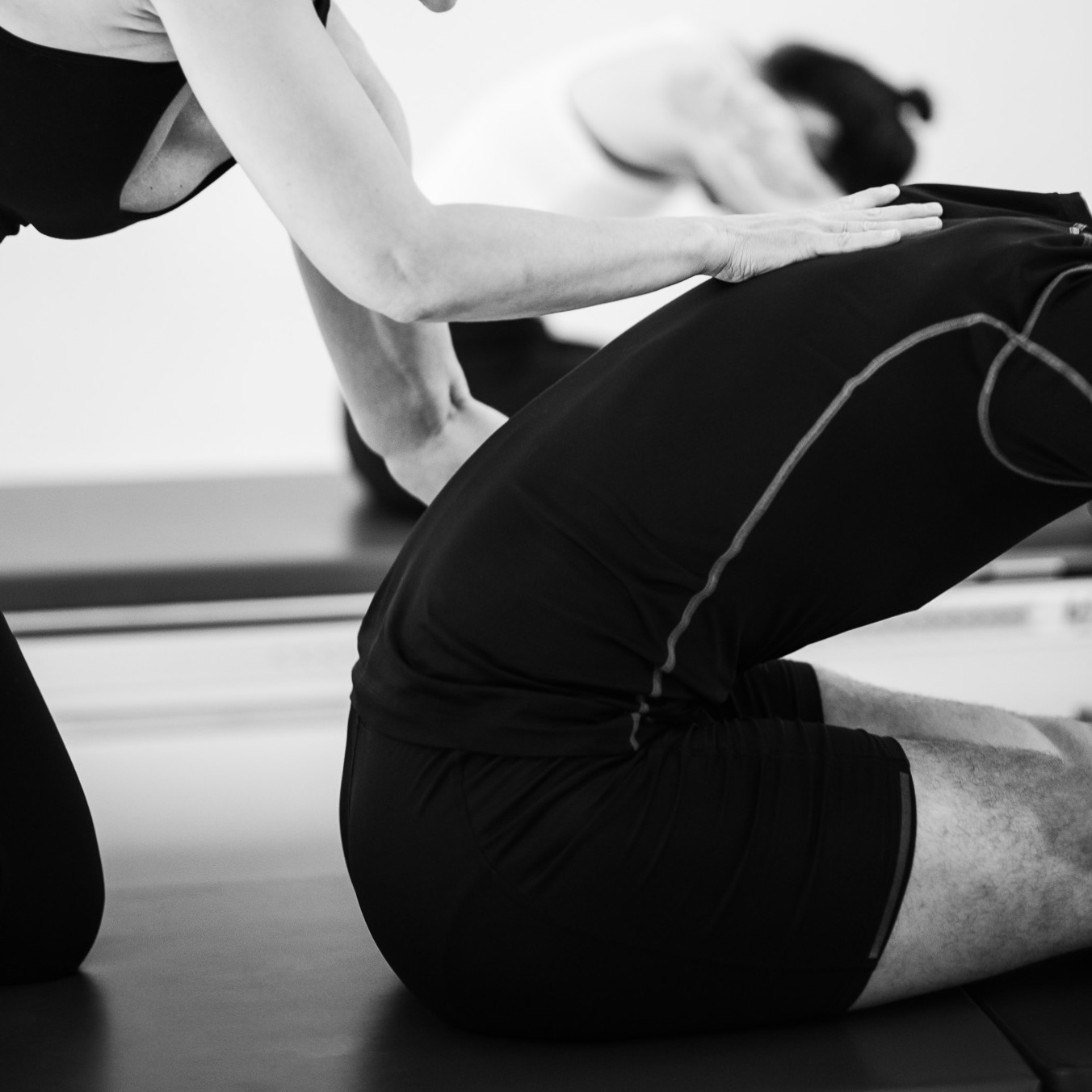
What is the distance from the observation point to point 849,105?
2.40 metres

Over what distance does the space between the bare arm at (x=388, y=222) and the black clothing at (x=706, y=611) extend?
0.05m

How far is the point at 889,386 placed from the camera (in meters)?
0.87

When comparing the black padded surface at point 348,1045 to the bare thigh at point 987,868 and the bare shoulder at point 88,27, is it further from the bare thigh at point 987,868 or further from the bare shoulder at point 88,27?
the bare shoulder at point 88,27

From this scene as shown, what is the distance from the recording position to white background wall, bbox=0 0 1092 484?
322 centimetres

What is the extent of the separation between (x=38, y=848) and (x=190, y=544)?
1020mm

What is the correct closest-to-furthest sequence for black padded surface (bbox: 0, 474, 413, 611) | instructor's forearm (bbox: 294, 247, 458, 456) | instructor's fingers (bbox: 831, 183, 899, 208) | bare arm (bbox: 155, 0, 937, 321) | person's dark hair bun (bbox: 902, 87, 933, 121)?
bare arm (bbox: 155, 0, 937, 321), instructor's fingers (bbox: 831, 183, 899, 208), instructor's forearm (bbox: 294, 247, 458, 456), black padded surface (bbox: 0, 474, 413, 611), person's dark hair bun (bbox: 902, 87, 933, 121)

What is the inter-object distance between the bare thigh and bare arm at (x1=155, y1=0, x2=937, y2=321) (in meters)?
0.37

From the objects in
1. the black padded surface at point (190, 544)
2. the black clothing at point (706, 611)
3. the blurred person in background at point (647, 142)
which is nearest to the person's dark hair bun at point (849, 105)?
the blurred person in background at point (647, 142)

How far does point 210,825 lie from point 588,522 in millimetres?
1180

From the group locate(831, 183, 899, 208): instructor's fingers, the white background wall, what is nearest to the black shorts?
locate(831, 183, 899, 208): instructor's fingers

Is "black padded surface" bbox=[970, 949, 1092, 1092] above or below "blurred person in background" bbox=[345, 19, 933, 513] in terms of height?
below

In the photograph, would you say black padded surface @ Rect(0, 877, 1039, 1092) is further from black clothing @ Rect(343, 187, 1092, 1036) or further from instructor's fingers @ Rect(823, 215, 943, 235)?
instructor's fingers @ Rect(823, 215, 943, 235)

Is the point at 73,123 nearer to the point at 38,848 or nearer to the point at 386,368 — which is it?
the point at 386,368

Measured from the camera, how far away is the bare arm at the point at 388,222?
2.80ft
